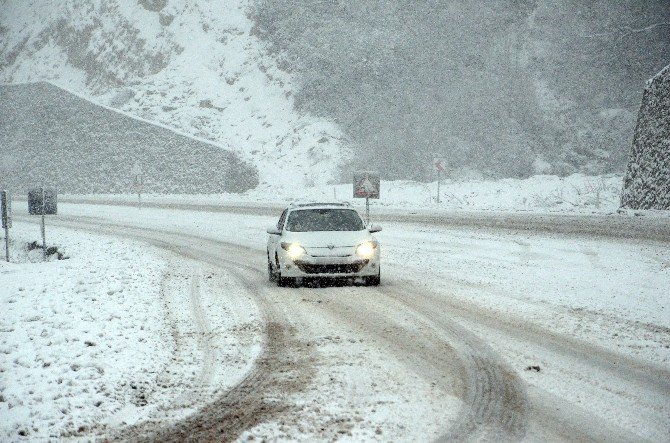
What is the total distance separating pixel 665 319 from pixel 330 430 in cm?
605

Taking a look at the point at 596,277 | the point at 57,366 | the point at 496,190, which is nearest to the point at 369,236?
the point at 596,277

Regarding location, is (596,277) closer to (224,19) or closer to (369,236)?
(369,236)

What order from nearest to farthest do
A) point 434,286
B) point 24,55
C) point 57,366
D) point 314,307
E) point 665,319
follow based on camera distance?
point 57,366, point 665,319, point 314,307, point 434,286, point 24,55

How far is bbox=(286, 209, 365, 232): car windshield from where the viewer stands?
41.7 feet

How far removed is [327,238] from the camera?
1184cm

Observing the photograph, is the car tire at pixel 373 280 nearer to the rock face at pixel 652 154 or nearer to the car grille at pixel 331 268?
the car grille at pixel 331 268

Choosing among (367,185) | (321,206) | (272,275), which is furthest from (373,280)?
(367,185)

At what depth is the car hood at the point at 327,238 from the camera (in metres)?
11.7

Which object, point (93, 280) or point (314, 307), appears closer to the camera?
point (314, 307)

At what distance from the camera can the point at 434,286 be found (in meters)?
11.9

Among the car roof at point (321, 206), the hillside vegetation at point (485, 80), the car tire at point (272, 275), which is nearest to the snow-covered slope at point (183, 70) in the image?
the hillside vegetation at point (485, 80)

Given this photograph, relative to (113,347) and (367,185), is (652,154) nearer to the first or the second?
(367,185)

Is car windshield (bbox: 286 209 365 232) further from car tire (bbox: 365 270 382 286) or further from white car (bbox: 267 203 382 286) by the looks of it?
car tire (bbox: 365 270 382 286)

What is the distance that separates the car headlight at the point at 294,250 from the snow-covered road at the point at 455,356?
2.21 ft
